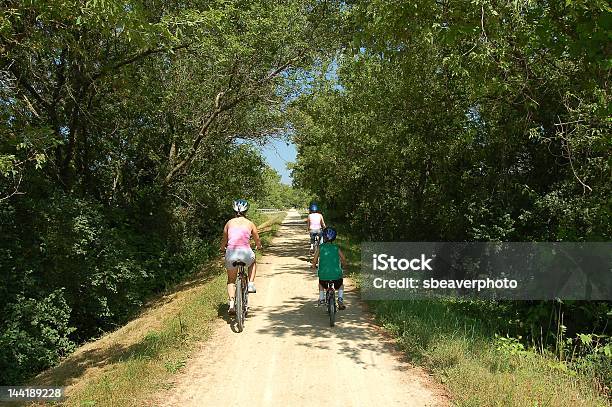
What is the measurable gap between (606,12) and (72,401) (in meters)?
7.71

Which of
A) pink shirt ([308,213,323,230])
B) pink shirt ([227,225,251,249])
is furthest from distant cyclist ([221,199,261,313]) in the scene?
pink shirt ([308,213,323,230])

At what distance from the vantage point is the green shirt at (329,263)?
7688 mm

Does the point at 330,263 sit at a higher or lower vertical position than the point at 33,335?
higher

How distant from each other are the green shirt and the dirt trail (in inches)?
34.4

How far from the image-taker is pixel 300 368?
222 inches

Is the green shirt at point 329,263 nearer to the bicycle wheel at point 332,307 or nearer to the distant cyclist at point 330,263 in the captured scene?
the distant cyclist at point 330,263

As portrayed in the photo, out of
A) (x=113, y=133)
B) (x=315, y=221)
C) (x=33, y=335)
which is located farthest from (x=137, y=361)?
(x=113, y=133)

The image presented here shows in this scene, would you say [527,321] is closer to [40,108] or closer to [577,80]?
[577,80]

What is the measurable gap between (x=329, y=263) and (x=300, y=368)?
242cm

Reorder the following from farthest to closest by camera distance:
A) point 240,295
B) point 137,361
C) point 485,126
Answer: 1. point 485,126
2. point 240,295
3. point 137,361

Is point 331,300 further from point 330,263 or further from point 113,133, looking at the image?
point 113,133

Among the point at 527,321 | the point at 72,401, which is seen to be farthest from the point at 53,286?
the point at 527,321

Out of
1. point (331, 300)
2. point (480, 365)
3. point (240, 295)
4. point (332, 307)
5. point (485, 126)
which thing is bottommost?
point (480, 365)

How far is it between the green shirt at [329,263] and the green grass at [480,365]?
124cm
